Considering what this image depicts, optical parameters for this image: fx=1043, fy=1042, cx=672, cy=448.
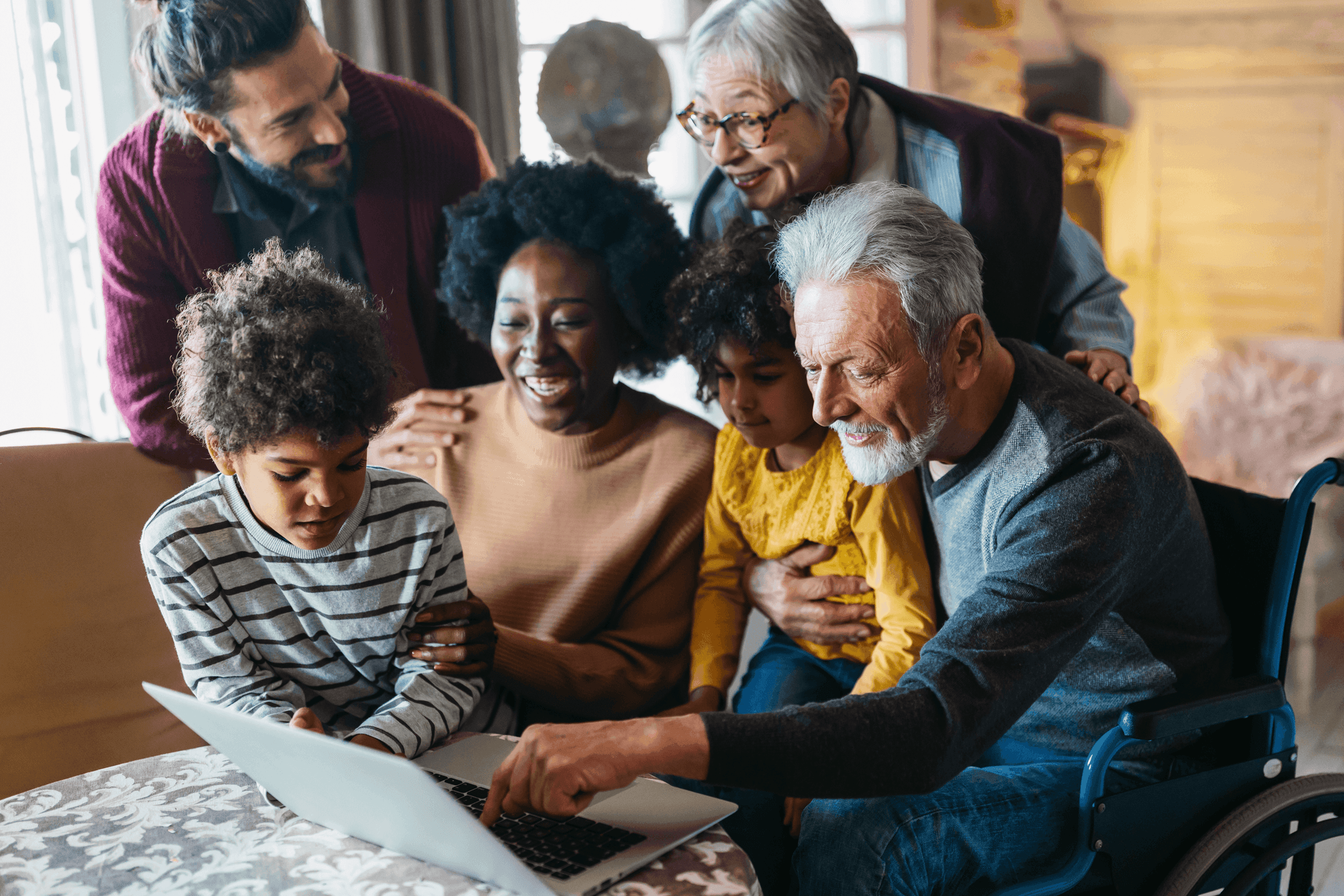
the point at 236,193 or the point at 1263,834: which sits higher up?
the point at 236,193

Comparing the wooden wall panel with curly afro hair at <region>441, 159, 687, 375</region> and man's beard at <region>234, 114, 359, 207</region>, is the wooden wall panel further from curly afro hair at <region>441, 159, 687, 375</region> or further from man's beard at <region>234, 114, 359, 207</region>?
man's beard at <region>234, 114, 359, 207</region>

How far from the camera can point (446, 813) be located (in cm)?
87

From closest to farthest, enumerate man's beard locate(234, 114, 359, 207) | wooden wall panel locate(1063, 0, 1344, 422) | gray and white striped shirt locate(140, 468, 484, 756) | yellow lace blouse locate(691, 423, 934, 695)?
gray and white striped shirt locate(140, 468, 484, 756), yellow lace blouse locate(691, 423, 934, 695), man's beard locate(234, 114, 359, 207), wooden wall panel locate(1063, 0, 1344, 422)

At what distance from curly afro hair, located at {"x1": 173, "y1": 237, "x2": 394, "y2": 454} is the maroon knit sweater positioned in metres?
0.68

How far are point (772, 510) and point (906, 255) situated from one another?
0.54m

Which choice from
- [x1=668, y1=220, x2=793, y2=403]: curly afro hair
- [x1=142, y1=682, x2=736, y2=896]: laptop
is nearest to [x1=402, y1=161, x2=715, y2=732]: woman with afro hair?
[x1=668, y1=220, x2=793, y2=403]: curly afro hair

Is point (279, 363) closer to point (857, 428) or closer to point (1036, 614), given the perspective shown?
point (857, 428)

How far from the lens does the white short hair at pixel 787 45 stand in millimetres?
1746

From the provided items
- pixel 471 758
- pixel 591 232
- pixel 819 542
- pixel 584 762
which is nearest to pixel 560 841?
pixel 584 762

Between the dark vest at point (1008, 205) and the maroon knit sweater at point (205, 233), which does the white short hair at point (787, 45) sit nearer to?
the dark vest at point (1008, 205)

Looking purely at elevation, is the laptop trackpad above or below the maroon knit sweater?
below

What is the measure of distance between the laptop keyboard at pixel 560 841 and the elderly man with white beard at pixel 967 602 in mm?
51

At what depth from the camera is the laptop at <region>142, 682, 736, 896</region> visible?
881 millimetres

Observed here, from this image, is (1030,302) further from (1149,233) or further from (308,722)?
(1149,233)
